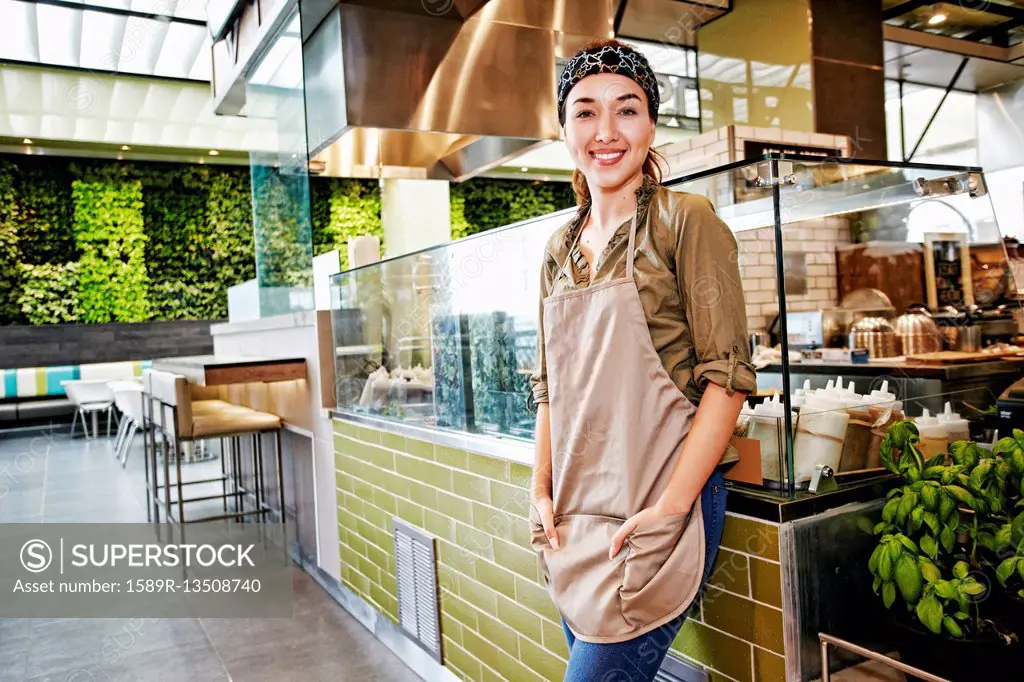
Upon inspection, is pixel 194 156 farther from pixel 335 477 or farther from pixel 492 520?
pixel 492 520

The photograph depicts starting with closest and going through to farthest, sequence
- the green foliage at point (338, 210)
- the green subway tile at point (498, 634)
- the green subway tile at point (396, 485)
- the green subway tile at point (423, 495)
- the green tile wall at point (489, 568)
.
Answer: the green tile wall at point (489, 568)
the green subway tile at point (498, 634)
the green subway tile at point (423, 495)
the green subway tile at point (396, 485)
the green foliage at point (338, 210)

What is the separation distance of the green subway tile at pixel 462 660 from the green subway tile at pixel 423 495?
46cm

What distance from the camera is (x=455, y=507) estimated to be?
255 cm

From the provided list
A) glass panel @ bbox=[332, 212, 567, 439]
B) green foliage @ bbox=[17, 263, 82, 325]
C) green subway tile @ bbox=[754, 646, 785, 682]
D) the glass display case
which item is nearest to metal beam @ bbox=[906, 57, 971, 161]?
the glass display case

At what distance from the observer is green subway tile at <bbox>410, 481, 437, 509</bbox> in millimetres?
2707

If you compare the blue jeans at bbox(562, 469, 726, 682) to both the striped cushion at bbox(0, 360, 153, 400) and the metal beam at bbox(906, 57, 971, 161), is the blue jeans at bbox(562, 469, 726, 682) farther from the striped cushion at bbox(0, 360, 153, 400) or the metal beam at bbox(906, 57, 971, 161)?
the striped cushion at bbox(0, 360, 153, 400)

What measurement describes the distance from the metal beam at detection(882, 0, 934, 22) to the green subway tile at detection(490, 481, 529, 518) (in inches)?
168

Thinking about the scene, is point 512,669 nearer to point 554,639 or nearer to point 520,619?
point 520,619

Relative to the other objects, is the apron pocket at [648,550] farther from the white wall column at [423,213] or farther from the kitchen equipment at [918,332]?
the white wall column at [423,213]

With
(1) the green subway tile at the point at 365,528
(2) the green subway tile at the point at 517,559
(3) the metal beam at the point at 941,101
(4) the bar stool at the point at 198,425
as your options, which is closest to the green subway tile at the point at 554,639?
(2) the green subway tile at the point at 517,559

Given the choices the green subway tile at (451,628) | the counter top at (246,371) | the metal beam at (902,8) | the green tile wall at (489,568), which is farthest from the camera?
the metal beam at (902,8)

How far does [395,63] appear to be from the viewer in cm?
347

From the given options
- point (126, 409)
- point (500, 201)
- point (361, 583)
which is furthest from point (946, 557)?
point (500, 201)

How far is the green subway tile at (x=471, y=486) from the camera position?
7.75ft
